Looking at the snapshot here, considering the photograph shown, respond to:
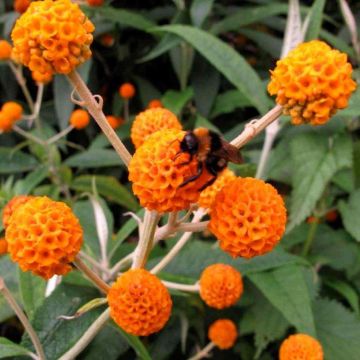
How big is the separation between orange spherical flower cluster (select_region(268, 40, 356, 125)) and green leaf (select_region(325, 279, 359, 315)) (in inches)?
38.7

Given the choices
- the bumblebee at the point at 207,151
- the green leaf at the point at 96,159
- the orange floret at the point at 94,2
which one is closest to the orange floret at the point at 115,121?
the green leaf at the point at 96,159

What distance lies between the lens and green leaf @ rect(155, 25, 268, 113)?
1.98 m

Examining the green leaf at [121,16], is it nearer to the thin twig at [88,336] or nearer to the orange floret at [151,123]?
the orange floret at [151,123]

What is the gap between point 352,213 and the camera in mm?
1861

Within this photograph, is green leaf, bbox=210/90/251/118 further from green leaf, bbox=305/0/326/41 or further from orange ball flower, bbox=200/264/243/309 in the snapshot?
orange ball flower, bbox=200/264/243/309

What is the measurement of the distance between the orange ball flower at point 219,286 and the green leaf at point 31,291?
1.47 feet

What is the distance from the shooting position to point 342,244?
6.49 ft

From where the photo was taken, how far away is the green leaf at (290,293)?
5.08 ft

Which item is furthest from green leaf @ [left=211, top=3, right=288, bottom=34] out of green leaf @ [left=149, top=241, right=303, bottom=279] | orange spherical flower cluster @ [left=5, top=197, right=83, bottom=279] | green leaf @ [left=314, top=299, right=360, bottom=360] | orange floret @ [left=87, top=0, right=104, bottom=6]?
orange spherical flower cluster @ [left=5, top=197, right=83, bottom=279]

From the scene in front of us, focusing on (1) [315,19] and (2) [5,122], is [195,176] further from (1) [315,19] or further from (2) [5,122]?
(2) [5,122]

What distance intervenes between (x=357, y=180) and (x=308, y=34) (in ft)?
1.91

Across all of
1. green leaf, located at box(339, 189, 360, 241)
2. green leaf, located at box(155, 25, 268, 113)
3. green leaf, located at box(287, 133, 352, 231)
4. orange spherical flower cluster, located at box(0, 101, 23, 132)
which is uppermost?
green leaf, located at box(155, 25, 268, 113)

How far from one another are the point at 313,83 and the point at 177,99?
129 centimetres

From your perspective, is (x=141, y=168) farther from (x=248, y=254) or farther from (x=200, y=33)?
(x=200, y=33)
